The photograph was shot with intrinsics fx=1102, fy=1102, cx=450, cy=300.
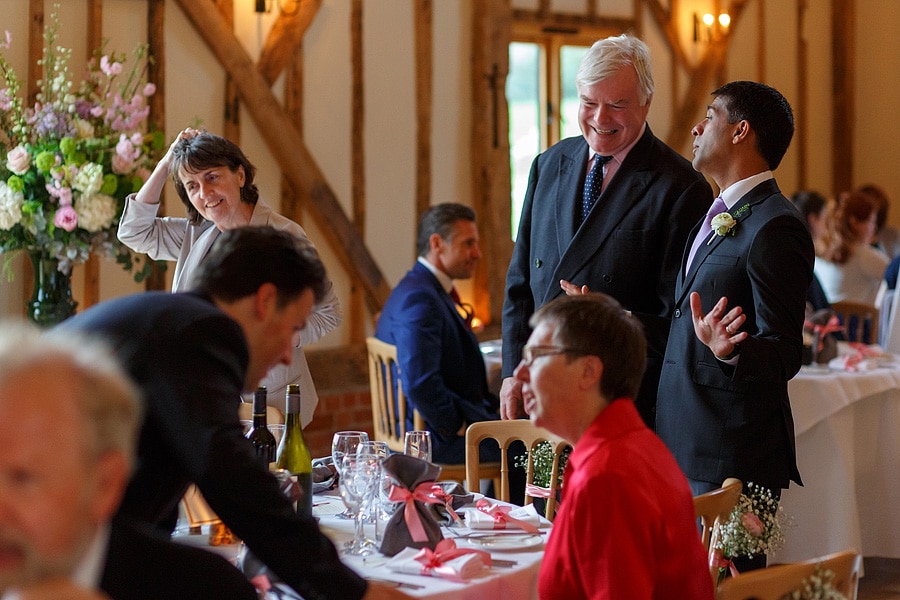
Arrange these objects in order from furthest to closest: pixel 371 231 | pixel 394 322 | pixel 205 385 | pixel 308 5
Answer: pixel 371 231, pixel 308 5, pixel 394 322, pixel 205 385

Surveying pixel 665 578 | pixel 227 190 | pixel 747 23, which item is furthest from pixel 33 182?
pixel 747 23

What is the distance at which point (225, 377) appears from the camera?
1.78 m

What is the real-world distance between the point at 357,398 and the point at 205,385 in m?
5.00

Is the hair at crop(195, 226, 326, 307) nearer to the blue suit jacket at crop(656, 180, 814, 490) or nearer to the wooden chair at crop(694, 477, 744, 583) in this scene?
the wooden chair at crop(694, 477, 744, 583)

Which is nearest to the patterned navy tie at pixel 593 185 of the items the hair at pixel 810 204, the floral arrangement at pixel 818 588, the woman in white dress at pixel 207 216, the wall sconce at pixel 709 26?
the woman in white dress at pixel 207 216

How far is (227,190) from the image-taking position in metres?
3.43

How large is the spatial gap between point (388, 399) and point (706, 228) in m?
2.31

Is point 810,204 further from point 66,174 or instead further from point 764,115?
point 66,174

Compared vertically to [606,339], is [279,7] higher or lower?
higher

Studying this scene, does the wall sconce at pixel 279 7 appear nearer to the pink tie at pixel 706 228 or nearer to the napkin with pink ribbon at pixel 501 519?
the pink tie at pixel 706 228

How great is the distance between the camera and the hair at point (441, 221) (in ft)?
16.9

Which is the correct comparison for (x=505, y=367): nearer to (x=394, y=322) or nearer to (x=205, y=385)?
(x=394, y=322)

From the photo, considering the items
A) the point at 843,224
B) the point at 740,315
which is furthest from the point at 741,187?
the point at 843,224

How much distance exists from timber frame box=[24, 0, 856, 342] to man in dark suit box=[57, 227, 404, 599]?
13.2 ft
